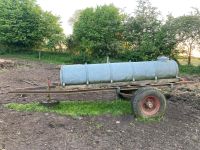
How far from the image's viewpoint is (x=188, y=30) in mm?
18859

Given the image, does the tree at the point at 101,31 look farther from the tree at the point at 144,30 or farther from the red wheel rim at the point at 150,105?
the red wheel rim at the point at 150,105

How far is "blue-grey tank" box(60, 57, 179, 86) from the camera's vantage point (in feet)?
35.5

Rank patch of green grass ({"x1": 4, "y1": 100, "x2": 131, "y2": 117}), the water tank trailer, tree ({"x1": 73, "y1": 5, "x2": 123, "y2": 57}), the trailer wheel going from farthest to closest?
tree ({"x1": 73, "y1": 5, "x2": 123, "y2": 57})
patch of green grass ({"x1": 4, "y1": 100, "x2": 131, "y2": 117})
the water tank trailer
the trailer wheel

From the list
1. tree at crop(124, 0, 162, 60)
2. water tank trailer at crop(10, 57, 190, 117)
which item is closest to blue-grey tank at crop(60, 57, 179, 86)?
water tank trailer at crop(10, 57, 190, 117)

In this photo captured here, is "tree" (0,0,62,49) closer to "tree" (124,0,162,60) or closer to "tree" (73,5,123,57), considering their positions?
"tree" (73,5,123,57)

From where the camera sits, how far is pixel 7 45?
25.7m

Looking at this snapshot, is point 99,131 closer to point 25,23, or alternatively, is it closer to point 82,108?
point 82,108

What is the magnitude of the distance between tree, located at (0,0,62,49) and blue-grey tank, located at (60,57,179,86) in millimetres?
13379

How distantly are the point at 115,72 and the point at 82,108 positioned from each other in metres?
1.44

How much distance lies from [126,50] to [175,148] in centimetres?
1264

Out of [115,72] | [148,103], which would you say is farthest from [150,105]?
[115,72]

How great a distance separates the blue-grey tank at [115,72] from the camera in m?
10.8

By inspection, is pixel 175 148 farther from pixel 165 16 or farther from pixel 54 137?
pixel 165 16

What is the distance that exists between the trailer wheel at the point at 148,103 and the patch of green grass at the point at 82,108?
1.73 ft
